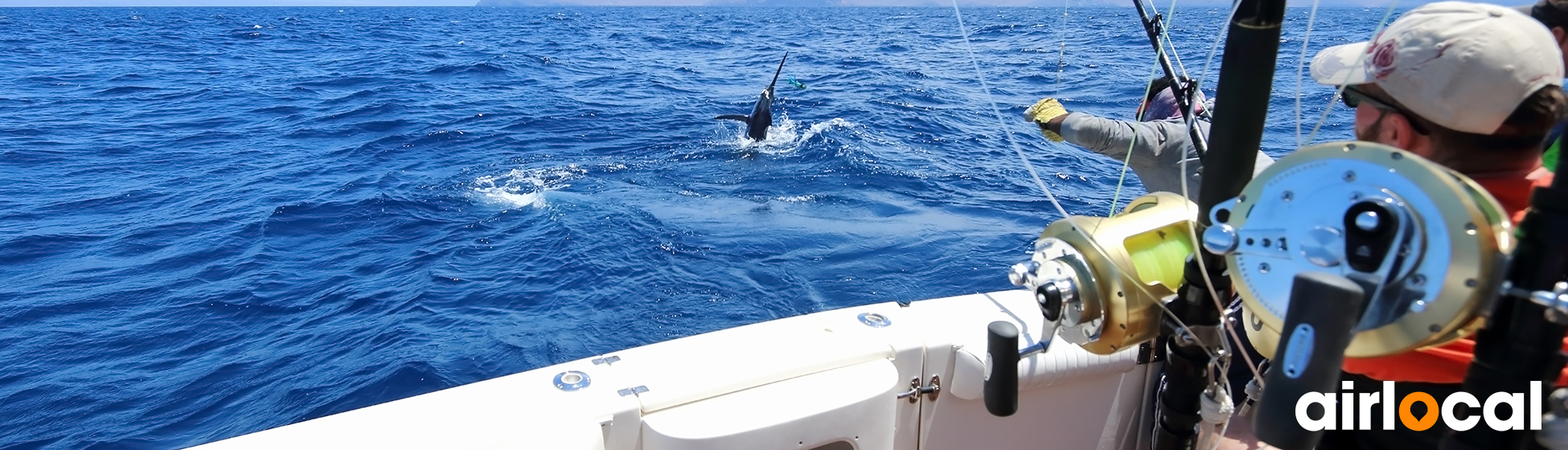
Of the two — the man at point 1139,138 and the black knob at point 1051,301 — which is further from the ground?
the black knob at point 1051,301

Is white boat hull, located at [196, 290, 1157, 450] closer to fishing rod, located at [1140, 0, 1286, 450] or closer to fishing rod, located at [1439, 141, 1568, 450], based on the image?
fishing rod, located at [1140, 0, 1286, 450]

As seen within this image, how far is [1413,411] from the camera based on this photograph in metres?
1.31

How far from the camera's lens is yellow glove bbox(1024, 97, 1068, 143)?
2773 mm

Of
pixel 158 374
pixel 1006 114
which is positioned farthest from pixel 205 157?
pixel 1006 114

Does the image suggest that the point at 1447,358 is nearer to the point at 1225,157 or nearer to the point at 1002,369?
the point at 1225,157

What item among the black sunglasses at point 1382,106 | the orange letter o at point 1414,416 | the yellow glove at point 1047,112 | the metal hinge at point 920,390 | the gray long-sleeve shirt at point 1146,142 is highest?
the black sunglasses at point 1382,106

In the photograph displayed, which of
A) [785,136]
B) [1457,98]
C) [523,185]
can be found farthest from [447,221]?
[1457,98]

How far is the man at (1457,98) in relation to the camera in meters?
1.06

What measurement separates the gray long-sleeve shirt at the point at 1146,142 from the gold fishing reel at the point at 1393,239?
1.75m

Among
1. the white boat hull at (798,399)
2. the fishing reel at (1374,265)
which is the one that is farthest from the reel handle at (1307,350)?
the white boat hull at (798,399)

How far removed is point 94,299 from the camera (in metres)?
5.50

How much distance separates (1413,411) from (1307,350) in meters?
0.58

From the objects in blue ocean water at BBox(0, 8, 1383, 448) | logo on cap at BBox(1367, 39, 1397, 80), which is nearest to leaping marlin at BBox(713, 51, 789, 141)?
blue ocean water at BBox(0, 8, 1383, 448)

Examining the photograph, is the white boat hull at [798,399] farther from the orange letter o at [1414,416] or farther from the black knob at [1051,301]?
the orange letter o at [1414,416]
